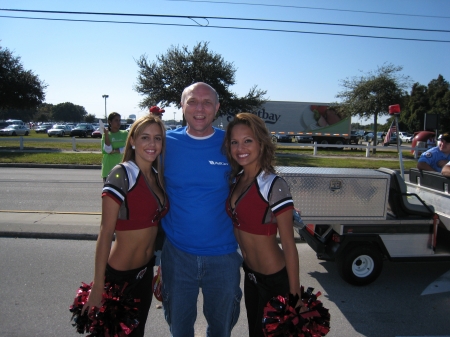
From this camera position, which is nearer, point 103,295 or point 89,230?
point 103,295

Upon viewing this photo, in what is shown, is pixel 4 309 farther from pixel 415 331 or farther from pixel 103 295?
pixel 415 331

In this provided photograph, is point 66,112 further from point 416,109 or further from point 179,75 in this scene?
point 179,75

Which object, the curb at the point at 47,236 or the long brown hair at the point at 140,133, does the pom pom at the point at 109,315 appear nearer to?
the long brown hair at the point at 140,133

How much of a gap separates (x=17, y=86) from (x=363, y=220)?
25192 millimetres

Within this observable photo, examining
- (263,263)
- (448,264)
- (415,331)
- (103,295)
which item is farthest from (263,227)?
(448,264)

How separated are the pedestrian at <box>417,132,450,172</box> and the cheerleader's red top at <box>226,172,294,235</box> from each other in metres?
4.80

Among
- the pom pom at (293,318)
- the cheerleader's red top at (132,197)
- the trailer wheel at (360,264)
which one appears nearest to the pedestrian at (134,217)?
the cheerleader's red top at (132,197)

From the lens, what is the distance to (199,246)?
89.2 inches

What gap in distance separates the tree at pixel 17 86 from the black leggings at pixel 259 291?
1009 inches

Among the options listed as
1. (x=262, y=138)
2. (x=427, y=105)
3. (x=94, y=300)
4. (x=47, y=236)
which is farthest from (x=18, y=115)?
(x=262, y=138)

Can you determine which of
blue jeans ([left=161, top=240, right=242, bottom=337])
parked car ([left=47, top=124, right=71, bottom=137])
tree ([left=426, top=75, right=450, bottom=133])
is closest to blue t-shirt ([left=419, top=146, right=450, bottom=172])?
blue jeans ([left=161, top=240, right=242, bottom=337])

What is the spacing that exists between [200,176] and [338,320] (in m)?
2.29

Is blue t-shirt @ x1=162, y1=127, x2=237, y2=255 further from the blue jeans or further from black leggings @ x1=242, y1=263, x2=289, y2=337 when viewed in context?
black leggings @ x1=242, y1=263, x2=289, y2=337

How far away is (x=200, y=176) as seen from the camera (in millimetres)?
2270
